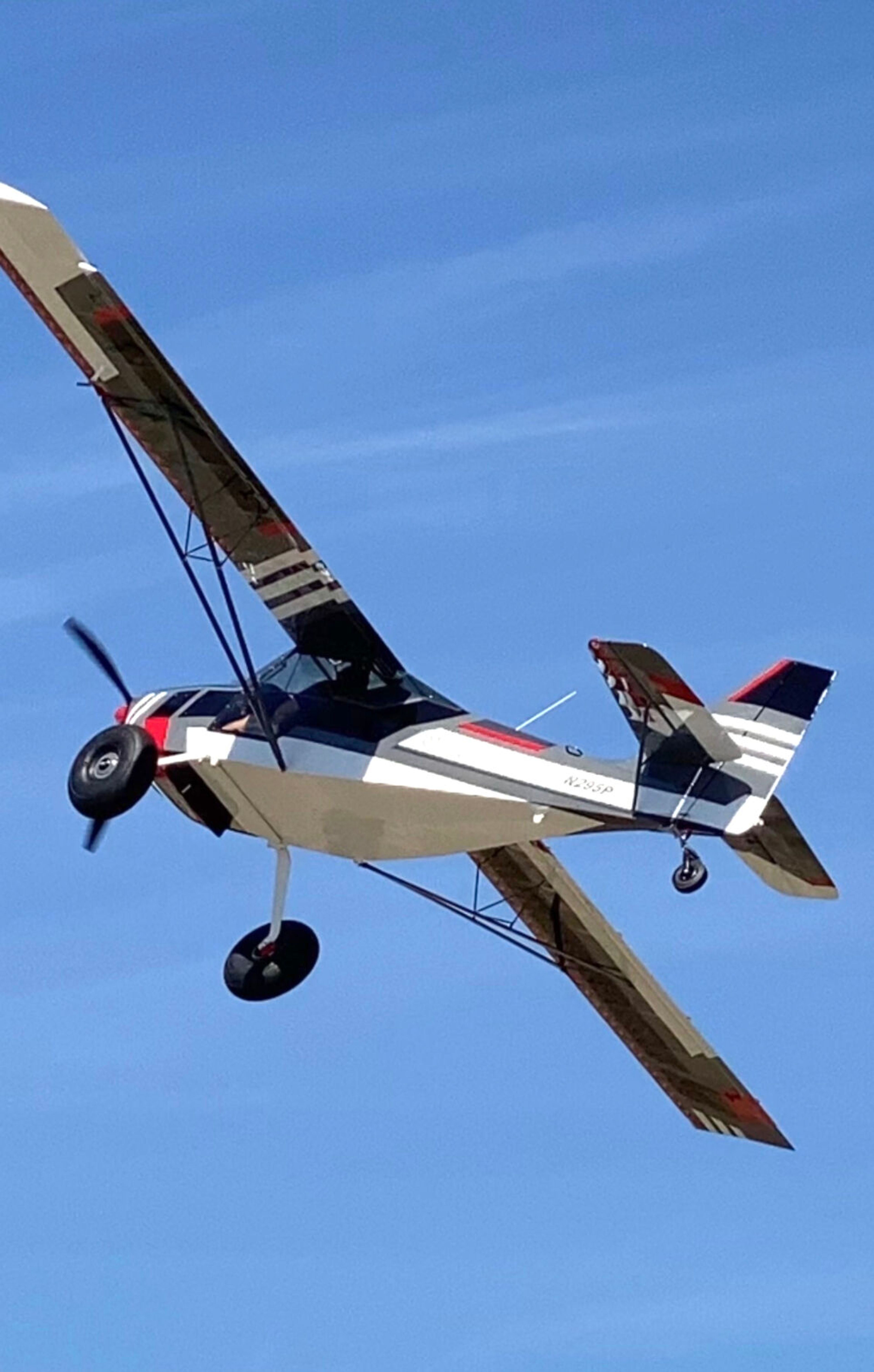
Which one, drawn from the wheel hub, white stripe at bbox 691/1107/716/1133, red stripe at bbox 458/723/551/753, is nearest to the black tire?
the wheel hub

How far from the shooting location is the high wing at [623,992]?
36.1 metres

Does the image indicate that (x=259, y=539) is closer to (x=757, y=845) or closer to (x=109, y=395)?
(x=109, y=395)

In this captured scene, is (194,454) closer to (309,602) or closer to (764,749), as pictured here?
(309,602)

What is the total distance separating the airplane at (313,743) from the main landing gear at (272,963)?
2 centimetres

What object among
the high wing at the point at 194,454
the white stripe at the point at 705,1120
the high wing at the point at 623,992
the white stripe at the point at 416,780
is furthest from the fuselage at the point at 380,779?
the white stripe at the point at 705,1120

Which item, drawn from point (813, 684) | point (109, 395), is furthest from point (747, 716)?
point (109, 395)

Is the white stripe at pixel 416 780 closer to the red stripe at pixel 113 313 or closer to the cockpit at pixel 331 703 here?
the cockpit at pixel 331 703

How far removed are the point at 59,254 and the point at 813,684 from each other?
298 inches

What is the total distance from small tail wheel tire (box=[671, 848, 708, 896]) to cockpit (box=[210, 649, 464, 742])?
3.68 metres

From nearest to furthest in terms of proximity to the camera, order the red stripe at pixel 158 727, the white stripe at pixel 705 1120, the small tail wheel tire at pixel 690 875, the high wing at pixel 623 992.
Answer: the small tail wheel tire at pixel 690 875
the red stripe at pixel 158 727
the high wing at pixel 623 992
the white stripe at pixel 705 1120

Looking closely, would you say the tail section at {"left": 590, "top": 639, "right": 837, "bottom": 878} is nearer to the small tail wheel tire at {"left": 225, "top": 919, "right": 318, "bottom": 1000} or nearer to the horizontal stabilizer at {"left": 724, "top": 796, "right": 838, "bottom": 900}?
the horizontal stabilizer at {"left": 724, "top": 796, "right": 838, "bottom": 900}

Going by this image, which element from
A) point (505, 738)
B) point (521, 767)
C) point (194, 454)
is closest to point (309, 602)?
point (194, 454)

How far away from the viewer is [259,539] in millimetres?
33156

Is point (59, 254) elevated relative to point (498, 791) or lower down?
elevated
